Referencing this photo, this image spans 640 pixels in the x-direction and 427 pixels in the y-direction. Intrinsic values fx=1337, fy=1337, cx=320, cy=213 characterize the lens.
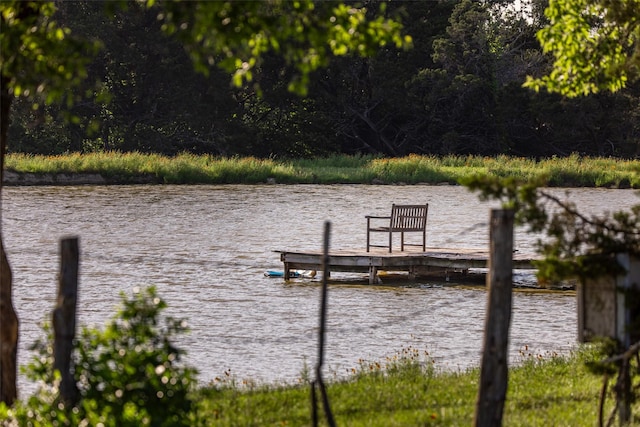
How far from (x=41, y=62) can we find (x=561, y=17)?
609 cm

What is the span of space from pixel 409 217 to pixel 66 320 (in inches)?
752

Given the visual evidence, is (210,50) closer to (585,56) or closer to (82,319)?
(585,56)

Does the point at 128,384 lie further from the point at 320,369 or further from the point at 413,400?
the point at 413,400

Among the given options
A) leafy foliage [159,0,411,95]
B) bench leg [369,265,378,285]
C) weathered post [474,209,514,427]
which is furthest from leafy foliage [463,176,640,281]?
bench leg [369,265,378,285]

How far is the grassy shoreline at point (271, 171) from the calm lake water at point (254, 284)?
6.34 meters

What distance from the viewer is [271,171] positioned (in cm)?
6125

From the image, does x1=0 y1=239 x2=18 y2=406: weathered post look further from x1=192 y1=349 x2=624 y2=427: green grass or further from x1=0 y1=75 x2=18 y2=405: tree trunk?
x1=192 y1=349 x2=624 y2=427: green grass

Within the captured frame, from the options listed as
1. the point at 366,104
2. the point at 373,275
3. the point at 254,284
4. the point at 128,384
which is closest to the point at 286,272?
the point at 254,284

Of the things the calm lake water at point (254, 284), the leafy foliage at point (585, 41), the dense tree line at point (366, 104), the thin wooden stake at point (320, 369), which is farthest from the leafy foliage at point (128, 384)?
the dense tree line at point (366, 104)

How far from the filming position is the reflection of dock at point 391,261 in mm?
24641

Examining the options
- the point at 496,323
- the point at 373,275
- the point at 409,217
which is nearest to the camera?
the point at 496,323

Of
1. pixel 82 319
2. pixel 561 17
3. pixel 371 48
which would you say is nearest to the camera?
pixel 371 48

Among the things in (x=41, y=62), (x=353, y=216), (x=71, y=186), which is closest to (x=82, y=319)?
(x=41, y=62)

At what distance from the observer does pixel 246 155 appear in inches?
2852
